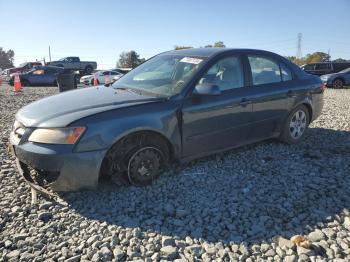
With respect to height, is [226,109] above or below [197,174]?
above

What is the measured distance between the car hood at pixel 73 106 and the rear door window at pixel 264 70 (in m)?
1.67

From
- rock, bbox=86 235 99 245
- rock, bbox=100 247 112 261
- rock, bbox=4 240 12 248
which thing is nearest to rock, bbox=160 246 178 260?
rock, bbox=100 247 112 261

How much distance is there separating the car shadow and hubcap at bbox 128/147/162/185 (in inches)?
4.3

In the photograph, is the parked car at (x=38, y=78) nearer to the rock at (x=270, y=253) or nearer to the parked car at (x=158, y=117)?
the parked car at (x=158, y=117)

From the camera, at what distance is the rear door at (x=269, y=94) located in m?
4.83

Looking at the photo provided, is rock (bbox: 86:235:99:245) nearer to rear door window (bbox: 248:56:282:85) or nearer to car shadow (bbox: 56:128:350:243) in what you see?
car shadow (bbox: 56:128:350:243)

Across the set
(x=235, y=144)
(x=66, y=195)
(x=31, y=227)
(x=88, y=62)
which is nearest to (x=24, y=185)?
(x=66, y=195)

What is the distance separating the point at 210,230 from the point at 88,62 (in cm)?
3472

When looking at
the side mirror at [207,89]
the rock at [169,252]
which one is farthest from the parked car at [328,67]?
the rock at [169,252]

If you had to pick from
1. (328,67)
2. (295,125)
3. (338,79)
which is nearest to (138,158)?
(295,125)

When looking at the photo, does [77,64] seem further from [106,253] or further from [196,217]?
[106,253]

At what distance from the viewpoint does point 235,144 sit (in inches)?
184

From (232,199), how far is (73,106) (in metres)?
2.02

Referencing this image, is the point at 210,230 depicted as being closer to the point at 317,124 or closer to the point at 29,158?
the point at 29,158
